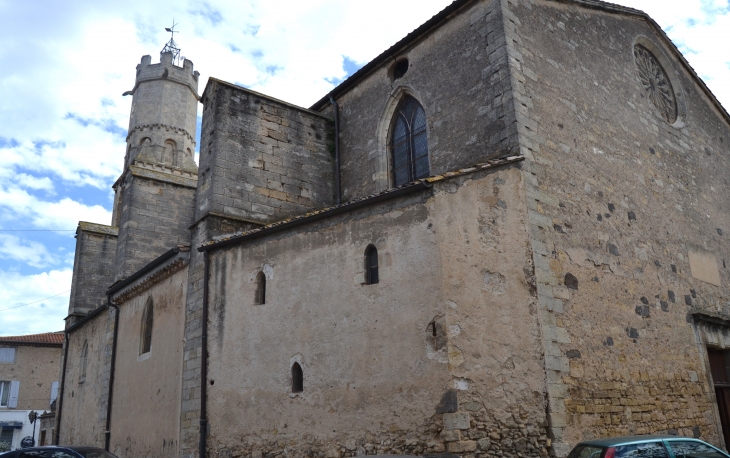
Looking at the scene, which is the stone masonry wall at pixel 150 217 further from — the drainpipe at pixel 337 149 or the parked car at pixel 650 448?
the parked car at pixel 650 448

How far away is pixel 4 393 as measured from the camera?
27984 mm

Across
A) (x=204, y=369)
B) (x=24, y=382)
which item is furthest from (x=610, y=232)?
(x=24, y=382)

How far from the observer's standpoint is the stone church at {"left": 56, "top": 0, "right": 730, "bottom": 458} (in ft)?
26.2

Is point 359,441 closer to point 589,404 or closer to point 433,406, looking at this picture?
point 433,406

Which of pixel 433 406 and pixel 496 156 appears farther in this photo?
pixel 496 156

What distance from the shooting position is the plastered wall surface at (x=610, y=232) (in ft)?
27.6

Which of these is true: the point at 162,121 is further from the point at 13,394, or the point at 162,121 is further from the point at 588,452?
the point at 588,452

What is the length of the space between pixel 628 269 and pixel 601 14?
5.16 metres

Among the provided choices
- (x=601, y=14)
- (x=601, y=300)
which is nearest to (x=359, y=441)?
(x=601, y=300)

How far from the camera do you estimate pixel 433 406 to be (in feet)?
25.2

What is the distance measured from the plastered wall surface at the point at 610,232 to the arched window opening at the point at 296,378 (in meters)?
3.53

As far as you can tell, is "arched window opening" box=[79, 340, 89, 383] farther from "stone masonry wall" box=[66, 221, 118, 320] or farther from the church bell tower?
the church bell tower

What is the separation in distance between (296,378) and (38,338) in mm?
25412

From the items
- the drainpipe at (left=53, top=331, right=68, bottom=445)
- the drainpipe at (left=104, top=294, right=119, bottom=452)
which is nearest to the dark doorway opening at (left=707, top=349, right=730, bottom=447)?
the drainpipe at (left=104, top=294, right=119, bottom=452)
